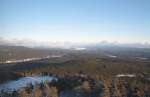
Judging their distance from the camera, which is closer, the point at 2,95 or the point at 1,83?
the point at 2,95

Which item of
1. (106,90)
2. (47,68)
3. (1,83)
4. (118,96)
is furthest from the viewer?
(47,68)

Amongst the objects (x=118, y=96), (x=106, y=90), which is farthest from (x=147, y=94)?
(x=106, y=90)

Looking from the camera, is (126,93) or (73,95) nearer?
(126,93)

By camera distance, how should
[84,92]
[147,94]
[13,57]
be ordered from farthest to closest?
[13,57] < [84,92] < [147,94]

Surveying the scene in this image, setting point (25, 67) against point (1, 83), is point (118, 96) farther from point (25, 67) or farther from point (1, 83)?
point (25, 67)

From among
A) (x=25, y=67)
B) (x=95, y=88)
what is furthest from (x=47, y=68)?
(x=95, y=88)

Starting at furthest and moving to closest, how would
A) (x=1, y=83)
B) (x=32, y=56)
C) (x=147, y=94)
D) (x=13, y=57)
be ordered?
(x=32, y=56)
(x=13, y=57)
(x=1, y=83)
(x=147, y=94)

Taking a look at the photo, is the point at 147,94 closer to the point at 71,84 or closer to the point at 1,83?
the point at 71,84

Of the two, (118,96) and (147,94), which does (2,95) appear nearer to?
(118,96)

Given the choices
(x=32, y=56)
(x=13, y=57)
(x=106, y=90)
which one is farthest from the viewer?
(x=32, y=56)
